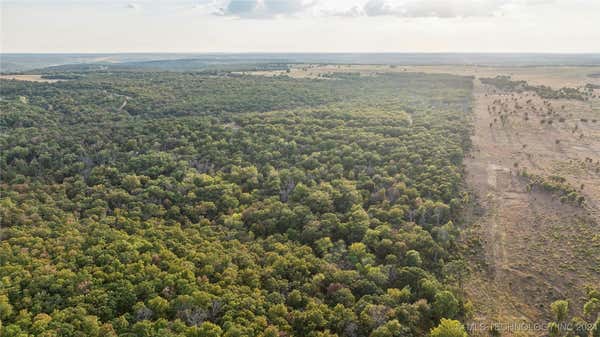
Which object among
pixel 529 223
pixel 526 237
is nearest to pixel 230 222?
pixel 526 237

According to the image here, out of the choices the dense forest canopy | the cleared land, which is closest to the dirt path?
the cleared land

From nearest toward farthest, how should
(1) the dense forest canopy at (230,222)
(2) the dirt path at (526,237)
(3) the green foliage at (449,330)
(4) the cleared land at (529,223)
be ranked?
1. (3) the green foliage at (449,330)
2. (1) the dense forest canopy at (230,222)
3. (2) the dirt path at (526,237)
4. (4) the cleared land at (529,223)

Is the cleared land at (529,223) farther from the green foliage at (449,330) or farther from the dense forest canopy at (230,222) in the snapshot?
the green foliage at (449,330)

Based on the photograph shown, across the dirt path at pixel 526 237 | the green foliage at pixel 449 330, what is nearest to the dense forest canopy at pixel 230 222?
the green foliage at pixel 449 330

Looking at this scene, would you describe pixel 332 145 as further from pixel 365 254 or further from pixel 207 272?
pixel 207 272

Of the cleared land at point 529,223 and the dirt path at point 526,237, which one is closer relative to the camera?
the dirt path at point 526,237

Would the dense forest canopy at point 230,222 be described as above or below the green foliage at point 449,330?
above

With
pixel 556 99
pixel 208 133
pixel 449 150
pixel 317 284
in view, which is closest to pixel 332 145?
pixel 449 150
